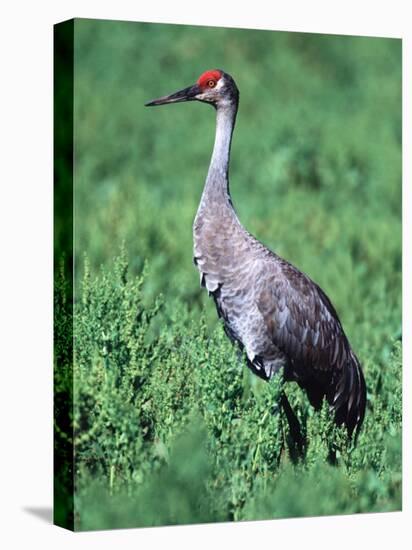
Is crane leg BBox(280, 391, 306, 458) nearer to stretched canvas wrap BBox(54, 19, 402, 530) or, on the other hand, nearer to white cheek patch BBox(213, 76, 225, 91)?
stretched canvas wrap BBox(54, 19, 402, 530)

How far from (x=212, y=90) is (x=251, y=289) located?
3.38 ft

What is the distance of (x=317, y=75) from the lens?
36.3 feet

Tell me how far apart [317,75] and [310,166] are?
2.93 ft

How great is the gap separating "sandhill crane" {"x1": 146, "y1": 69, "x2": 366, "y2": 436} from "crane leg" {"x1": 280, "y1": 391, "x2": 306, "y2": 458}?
0.48ft

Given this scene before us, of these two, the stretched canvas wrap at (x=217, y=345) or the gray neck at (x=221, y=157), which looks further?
the gray neck at (x=221, y=157)

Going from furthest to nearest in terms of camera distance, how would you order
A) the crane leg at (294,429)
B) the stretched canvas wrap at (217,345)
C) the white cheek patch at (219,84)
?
the white cheek patch at (219,84)
the crane leg at (294,429)
the stretched canvas wrap at (217,345)

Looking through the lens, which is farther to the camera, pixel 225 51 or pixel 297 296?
pixel 225 51

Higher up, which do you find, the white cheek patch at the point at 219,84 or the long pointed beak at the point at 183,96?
the white cheek patch at the point at 219,84

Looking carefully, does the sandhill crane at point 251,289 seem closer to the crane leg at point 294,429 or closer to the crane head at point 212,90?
the crane head at point 212,90

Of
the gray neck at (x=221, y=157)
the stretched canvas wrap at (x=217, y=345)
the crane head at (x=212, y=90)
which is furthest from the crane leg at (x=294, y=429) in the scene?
the crane head at (x=212, y=90)

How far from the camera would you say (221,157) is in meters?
7.83

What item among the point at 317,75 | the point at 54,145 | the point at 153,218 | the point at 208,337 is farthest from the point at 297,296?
the point at 317,75

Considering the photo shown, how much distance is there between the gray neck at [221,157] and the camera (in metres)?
7.78

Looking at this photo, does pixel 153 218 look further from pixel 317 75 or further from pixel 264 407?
pixel 264 407
